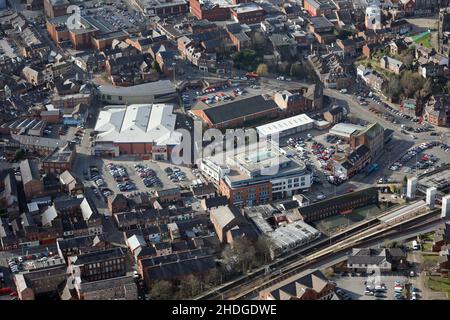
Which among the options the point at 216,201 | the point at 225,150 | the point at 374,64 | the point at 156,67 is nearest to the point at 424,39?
the point at 374,64

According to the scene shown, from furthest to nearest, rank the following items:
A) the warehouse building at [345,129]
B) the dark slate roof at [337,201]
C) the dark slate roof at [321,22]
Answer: the dark slate roof at [321,22], the warehouse building at [345,129], the dark slate roof at [337,201]

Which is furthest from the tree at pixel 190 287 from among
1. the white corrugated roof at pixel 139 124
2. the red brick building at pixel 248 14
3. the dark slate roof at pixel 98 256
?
the red brick building at pixel 248 14

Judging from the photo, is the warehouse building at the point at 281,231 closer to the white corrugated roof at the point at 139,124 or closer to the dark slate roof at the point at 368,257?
the dark slate roof at the point at 368,257

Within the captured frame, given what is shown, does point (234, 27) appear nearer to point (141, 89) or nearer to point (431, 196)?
point (141, 89)

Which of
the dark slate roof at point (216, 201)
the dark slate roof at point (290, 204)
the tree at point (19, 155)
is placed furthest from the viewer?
the tree at point (19, 155)

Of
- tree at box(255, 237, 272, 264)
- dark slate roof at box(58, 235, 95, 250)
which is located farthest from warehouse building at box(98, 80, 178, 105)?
tree at box(255, 237, 272, 264)

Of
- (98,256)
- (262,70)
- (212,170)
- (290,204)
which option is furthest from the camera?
(262,70)

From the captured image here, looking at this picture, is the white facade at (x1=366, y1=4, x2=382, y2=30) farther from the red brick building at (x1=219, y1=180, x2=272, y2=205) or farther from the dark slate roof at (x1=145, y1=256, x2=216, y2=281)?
the dark slate roof at (x1=145, y1=256, x2=216, y2=281)
